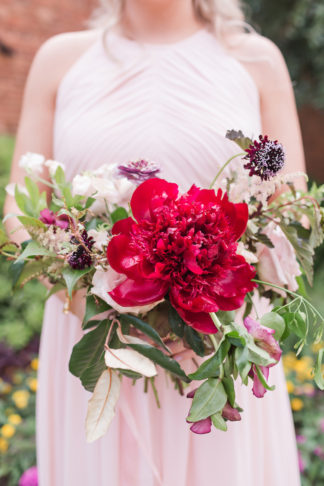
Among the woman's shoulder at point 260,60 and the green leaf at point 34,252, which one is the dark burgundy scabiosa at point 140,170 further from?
the woman's shoulder at point 260,60

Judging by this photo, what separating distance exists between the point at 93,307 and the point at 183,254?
8.7 inches

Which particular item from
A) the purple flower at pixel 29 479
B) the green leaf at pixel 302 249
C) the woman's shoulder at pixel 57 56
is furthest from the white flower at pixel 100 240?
the purple flower at pixel 29 479

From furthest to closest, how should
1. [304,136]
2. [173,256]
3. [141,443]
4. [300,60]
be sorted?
1. [304,136]
2. [300,60]
3. [141,443]
4. [173,256]

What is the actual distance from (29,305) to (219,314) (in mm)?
2313

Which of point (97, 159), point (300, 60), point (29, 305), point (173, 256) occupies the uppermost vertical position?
point (173, 256)

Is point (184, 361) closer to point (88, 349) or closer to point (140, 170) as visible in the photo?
point (88, 349)

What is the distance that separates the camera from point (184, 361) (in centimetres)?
97

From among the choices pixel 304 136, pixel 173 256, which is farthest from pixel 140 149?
pixel 304 136

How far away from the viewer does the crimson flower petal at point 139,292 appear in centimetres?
63

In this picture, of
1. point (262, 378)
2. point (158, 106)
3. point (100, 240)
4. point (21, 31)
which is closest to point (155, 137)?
point (158, 106)

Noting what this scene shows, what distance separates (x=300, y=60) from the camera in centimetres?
422

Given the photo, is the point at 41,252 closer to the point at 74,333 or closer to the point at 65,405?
the point at 74,333

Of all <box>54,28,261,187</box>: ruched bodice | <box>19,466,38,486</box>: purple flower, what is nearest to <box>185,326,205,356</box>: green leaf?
<box>54,28,261,187</box>: ruched bodice

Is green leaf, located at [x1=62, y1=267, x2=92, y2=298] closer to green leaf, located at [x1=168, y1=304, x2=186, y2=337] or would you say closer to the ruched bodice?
Result: green leaf, located at [x1=168, y1=304, x2=186, y2=337]
